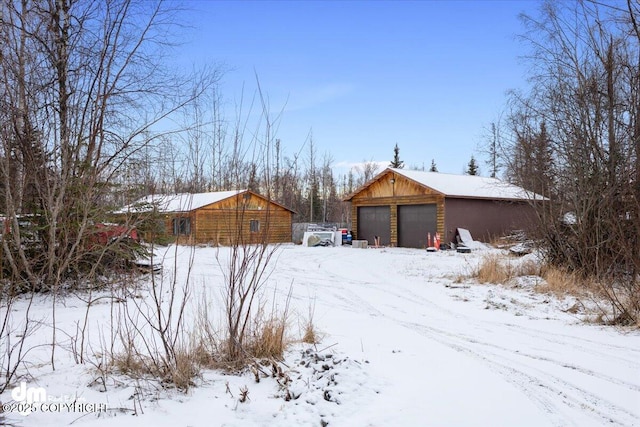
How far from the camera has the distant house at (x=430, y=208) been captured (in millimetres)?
22719

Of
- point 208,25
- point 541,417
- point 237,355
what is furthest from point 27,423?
point 208,25

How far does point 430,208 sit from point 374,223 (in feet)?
13.1

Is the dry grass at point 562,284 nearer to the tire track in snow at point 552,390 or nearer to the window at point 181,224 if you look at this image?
the tire track in snow at point 552,390

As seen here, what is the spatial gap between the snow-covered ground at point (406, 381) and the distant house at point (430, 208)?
15825 mm

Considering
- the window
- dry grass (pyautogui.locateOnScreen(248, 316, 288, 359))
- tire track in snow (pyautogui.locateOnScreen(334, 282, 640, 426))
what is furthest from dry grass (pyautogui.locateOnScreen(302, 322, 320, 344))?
the window

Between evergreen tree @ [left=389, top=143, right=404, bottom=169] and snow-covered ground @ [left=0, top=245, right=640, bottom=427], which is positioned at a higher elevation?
evergreen tree @ [left=389, top=143, right=404, bottom=169]

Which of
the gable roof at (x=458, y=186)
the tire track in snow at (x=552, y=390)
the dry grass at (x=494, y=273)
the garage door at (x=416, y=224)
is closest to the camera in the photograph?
the tire track in snow at (x=552, y=390)

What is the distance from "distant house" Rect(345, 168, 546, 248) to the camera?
22.7 meters

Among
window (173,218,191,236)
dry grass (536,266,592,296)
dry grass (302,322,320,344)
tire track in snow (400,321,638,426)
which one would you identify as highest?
window (173,218,191,236)

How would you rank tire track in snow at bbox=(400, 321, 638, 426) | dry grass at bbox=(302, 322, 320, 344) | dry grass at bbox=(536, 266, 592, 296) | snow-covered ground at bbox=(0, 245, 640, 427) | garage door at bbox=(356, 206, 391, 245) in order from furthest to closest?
garage door at bbox=(356, 206, 391, 245)
dry grass at bbox=(536, 266, 592, 296)
dry grass at bbox=(302, 322, 320, 344)
tire track in snow at bbox=(400, 321, 638, 426)
snow-covered ground at bbox=(0, 245, 640, 427)

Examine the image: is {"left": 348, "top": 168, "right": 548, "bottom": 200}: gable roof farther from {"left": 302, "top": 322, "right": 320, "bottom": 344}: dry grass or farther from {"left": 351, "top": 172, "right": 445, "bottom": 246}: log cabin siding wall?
{"left": 302, "top": 322, "right": 320, "bottom": 344}: dry grass

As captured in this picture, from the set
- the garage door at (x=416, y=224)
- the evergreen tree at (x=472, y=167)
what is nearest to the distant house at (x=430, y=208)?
the garage door at (x=416, y=224)

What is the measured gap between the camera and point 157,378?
3.76 meters

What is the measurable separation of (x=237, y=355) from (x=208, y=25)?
5414 mm
